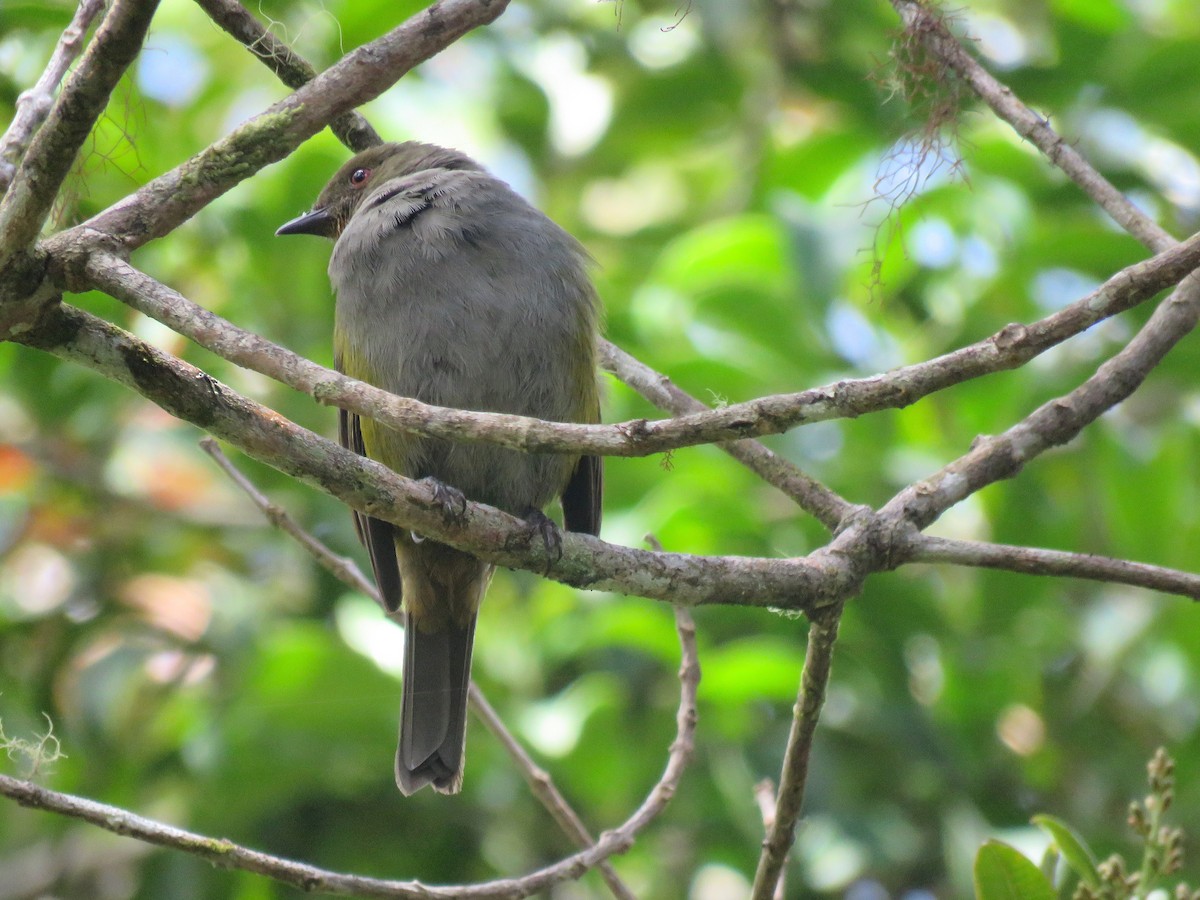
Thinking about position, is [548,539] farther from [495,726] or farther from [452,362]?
[452,362]

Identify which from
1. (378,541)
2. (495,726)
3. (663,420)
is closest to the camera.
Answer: (663,420)

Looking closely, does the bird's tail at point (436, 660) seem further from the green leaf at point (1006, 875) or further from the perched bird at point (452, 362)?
the green leaf at point (1006, 875)

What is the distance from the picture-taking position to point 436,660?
4473 millimetres

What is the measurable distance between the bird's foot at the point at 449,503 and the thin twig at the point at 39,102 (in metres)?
1.03

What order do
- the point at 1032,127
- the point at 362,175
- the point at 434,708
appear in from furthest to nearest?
the point at 362,175 → the point at 434,708 → the point at 1032,127

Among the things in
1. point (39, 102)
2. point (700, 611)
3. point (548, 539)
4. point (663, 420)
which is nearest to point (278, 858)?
point (548, 539)

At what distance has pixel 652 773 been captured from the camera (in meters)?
4.98

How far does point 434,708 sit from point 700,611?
147 centimetres

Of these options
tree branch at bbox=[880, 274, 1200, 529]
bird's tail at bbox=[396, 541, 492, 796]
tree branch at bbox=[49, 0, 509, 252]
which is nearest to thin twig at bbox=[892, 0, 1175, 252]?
tree branch at bbox=[880, 274, 1200, 529]

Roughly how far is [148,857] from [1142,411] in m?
4.98

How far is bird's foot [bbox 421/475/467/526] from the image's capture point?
2.79 meters

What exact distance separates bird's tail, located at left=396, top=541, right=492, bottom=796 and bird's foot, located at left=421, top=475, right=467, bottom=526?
51.7 inches

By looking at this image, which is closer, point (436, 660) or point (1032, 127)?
point (1032, 127)

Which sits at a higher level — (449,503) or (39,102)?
(39,102)
